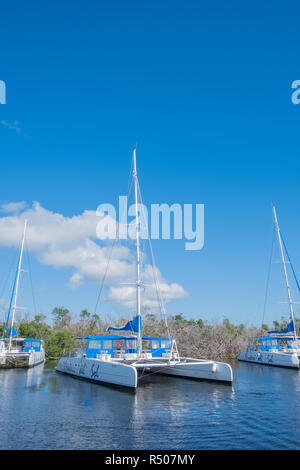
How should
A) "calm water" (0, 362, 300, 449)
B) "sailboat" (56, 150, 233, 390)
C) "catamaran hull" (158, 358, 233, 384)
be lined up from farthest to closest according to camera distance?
"catamaran hull" (158, 358, 233, 384) < "sailboat" (56, 150, 233, 390) < "calm water" (0, 362, 300, 449)

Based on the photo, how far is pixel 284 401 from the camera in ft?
58.5

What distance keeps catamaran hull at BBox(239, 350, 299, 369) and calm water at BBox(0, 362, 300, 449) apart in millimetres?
12651

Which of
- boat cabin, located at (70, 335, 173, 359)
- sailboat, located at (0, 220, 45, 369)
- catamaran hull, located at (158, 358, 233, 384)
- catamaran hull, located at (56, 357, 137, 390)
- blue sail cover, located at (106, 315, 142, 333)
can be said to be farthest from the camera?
sailboat, located at (0, 220, 45, 369)

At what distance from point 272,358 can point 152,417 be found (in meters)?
27.7

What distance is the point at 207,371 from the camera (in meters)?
23.8

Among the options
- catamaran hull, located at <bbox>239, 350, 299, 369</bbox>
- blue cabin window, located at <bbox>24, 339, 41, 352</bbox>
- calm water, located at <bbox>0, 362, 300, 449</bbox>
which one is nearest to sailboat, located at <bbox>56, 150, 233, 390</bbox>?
calm water, located at <bbox>0, 362, 300, 449</bbox>

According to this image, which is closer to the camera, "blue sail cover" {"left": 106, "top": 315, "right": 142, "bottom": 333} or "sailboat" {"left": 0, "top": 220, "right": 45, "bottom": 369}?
"blue sail cover" {"left": 106, "top": 315, "right": 142, "bottom": 333}

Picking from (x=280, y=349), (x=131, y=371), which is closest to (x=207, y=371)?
(x=131, y=371)

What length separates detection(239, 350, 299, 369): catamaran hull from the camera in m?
34.4

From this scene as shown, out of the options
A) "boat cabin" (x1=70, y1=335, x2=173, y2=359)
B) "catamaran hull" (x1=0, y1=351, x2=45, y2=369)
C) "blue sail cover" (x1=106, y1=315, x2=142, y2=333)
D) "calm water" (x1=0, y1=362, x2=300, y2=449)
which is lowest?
"catamaran hull" (x1=0, y1=351, x2=45, y2=369)

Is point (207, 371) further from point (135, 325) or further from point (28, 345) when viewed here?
point (28, 345)

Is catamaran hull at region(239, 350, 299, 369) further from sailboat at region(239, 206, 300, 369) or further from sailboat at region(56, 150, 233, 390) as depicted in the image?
sailboat at region(56, 150, 233, 390)

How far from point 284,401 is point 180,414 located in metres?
6.56

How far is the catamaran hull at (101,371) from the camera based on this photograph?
67.2 feet
